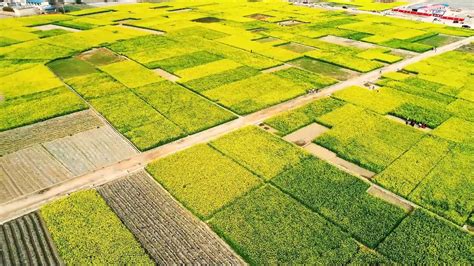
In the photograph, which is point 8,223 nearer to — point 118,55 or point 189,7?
point 118,55

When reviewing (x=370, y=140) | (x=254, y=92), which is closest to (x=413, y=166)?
(x=370, y=140)

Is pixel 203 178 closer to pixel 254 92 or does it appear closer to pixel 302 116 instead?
pixel 302 116

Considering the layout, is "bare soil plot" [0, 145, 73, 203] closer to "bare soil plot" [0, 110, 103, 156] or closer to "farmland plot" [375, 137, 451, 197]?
"bare soil plot" [0, 110, 103, 156]

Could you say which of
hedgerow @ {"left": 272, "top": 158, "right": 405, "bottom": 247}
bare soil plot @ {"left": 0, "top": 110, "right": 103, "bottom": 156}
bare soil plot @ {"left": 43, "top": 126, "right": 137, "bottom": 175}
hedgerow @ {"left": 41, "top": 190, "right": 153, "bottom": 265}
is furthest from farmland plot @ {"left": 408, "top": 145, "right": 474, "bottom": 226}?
bare soil plot @ {"left": 0, "top": 110, "right": 103, "bottom": 156}

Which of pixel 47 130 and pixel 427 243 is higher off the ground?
pixel 47 130

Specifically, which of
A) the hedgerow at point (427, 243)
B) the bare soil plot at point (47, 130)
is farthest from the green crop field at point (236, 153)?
the bare soil plot at point (47, 130)
